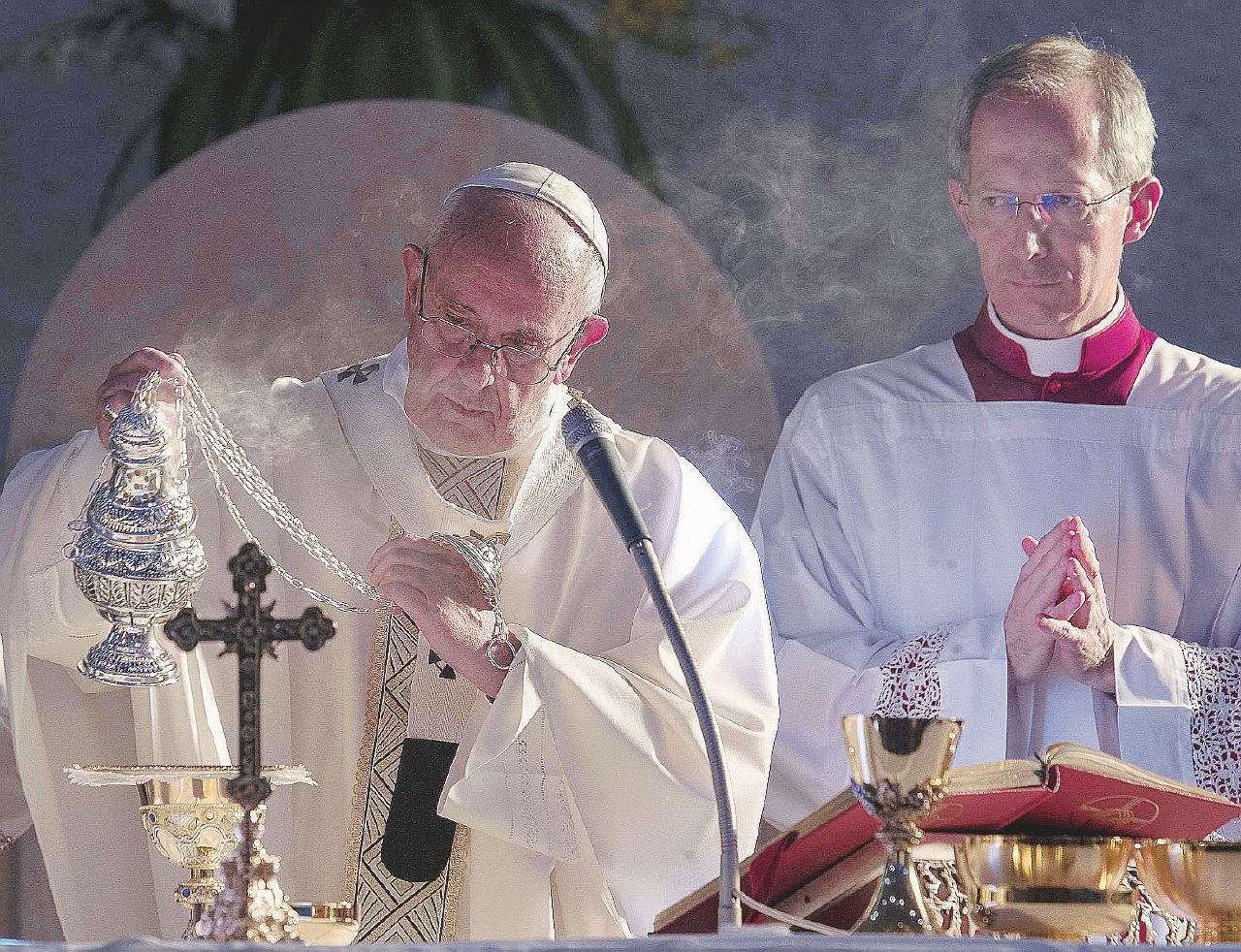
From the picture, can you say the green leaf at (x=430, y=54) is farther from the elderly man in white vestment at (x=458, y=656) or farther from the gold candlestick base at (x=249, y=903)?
the gold candlestick base at (x=249, y=903)

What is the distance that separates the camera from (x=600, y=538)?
4.05 m

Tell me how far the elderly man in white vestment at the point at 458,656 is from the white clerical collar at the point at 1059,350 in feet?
3.37

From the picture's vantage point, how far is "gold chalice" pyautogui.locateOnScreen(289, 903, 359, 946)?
2.50 meters

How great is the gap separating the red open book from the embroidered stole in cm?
143

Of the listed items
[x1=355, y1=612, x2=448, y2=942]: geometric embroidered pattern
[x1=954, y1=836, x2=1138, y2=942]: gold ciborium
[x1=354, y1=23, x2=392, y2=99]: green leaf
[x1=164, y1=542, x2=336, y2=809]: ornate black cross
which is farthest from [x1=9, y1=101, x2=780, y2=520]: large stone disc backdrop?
[x1=954, y1=836, x2=1138, y2=942]: gold ciborium

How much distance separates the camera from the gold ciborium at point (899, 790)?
227 cm

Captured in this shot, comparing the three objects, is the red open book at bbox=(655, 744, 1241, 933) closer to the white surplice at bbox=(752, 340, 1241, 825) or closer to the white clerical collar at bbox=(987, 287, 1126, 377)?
the white surplice at bbox=(752, 340, 1241, 825)

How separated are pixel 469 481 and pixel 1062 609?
137cm

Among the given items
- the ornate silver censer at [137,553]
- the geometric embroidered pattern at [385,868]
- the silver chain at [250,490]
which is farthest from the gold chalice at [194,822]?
the geometric embroidered pattern at [385,868]

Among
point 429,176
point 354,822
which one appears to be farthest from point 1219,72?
point 354,822

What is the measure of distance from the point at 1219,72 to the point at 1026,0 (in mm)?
542

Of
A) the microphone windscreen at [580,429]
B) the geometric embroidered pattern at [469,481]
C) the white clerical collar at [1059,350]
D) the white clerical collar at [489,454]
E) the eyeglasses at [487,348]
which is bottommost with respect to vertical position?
the microphone windscreen at [580,429]

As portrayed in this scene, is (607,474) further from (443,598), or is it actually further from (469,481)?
(469,481)

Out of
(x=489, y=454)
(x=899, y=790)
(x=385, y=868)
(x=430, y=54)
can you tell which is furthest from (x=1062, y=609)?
(x=430, y=54)
